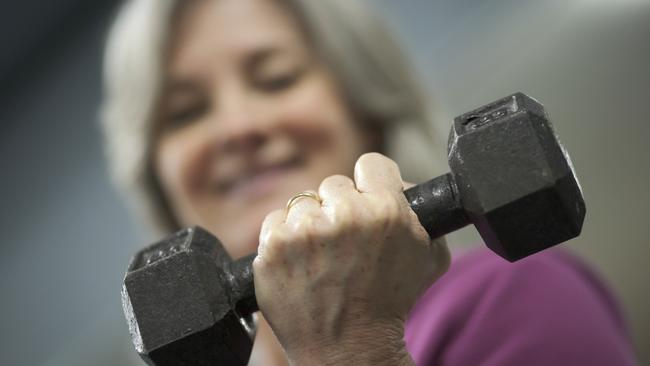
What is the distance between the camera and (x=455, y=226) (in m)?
0.44

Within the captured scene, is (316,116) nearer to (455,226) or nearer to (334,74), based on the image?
(334,74)

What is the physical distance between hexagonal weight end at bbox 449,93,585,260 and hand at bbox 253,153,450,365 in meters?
0.05

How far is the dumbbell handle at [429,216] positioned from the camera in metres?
0.43

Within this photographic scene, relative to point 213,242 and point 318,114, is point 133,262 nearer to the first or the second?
point 213,242

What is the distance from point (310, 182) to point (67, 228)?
1.53 meters

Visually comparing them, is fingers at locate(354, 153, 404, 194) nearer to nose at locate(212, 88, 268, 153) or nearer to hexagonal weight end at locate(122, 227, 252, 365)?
hexagonal weight end at locate(122, 227, 252, 365)

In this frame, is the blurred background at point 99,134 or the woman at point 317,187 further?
the blurred background at point 99,134

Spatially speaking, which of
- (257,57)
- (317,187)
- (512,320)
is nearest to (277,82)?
(257,57)

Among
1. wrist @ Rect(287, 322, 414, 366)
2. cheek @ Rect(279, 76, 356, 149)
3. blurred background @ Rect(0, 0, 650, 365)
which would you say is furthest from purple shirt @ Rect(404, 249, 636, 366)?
blurred background @ Rect(0, 0, 650, 365)

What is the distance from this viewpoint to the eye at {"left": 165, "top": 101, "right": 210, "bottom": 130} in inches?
36.0

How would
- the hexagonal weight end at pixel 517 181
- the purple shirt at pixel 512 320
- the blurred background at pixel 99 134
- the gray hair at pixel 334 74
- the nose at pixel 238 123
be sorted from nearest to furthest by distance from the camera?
the hexagonal weight end at pixel 517 181 → the purple shirt at pixel 512 320 → the nose at pixel 238 123 → the gray hair at pixel 334 74 → the blurred background at pixel 99 134

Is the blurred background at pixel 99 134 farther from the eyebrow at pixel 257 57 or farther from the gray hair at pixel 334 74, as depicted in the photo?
the eyebrow at pixel 257 57

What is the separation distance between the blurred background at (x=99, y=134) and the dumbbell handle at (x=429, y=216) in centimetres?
71

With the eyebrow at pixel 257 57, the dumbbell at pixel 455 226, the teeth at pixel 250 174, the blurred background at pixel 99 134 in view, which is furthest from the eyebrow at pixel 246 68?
the dumbbell at pixel 455 226
